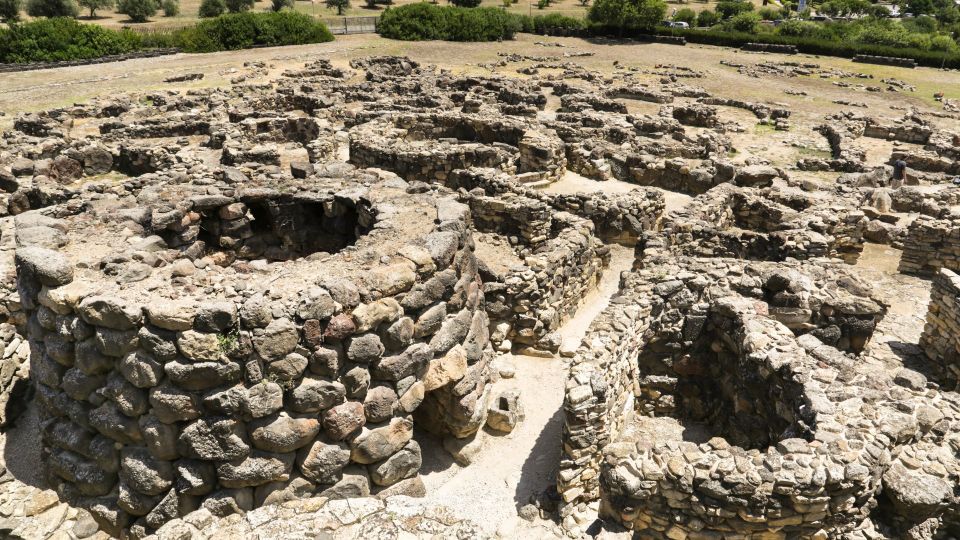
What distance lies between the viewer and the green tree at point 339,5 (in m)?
88.2

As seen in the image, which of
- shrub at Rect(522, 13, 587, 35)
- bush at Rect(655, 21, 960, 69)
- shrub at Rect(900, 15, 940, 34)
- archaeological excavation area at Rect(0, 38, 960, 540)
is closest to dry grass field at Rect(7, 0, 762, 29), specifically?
shrub at Rect(522, 13, 587, 35)

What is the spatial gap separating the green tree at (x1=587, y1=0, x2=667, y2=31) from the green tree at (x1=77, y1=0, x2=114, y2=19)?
61.3 meters

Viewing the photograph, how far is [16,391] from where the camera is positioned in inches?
477

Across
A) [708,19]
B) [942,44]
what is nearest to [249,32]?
[708,19]

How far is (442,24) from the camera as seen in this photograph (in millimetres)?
68625

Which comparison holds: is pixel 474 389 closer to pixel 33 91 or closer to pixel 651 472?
pixel 651 472

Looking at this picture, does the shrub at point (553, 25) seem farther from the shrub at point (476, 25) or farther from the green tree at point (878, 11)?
the green tree at point (878, 11)

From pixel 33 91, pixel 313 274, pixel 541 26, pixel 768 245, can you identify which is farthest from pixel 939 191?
pixel 541 26

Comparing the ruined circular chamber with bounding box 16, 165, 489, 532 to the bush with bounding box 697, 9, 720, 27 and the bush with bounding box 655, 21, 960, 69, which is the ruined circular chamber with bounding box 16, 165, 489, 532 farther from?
the bush with bounding box 697, 9, 720, 27

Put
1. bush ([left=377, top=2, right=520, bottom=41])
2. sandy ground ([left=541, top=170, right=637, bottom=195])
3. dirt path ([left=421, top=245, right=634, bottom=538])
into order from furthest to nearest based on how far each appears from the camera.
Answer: bush ([left=377, top=2, right=520, bottom=41]), sandy ground ([left=541, top=170, right=637, bottom=195]), dirt path ([left=421, top=245, right=634, bottom=538])

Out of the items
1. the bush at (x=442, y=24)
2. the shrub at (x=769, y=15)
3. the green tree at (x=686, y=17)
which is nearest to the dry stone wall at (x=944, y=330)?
the bush at (x=442, y=24)

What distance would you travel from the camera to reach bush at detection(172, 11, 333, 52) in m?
60.9

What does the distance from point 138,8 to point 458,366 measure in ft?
284

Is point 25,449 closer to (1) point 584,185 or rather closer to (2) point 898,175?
(1) point 584,185
